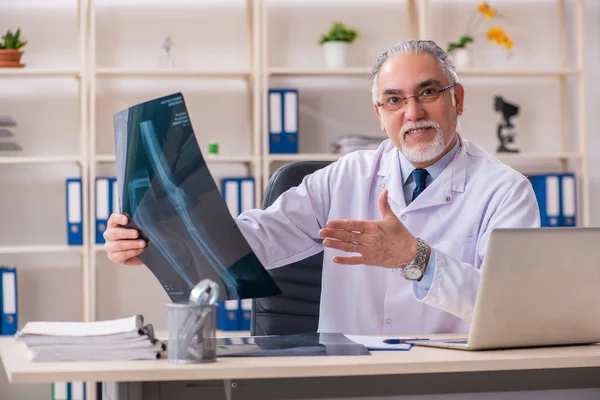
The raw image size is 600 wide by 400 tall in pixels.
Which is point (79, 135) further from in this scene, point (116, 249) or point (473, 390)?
point (473, 390)

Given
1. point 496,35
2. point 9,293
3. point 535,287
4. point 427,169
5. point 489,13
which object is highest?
point 489,13

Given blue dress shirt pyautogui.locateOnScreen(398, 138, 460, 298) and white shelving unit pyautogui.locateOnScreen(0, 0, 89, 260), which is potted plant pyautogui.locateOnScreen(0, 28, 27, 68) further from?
blue dress shirt pyautogui.locateOnScreen(398, 138, 460, 298)

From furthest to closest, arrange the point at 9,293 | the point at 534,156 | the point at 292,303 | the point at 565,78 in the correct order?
the point at 565,78 → the point at 534,156 → the point at 9,293 → the point at 292,303

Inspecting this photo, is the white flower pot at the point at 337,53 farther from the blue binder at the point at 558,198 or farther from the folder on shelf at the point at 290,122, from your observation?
the blue binder at the point at 558,198

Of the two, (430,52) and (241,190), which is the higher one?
(430,52)

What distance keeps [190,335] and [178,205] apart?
0.96 feet

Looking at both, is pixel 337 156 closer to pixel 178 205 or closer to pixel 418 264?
pixel 418 264

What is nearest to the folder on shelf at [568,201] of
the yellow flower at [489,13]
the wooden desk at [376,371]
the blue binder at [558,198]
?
the blue binder at [558,198]

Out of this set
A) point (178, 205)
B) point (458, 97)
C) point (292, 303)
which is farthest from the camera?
point (458, 97)

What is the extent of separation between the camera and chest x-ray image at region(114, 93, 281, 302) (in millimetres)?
1321

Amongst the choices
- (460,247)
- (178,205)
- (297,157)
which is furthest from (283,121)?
(178,205)

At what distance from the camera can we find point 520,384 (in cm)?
124

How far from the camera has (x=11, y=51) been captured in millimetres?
3562

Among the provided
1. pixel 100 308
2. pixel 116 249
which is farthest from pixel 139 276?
pixel 116 249
